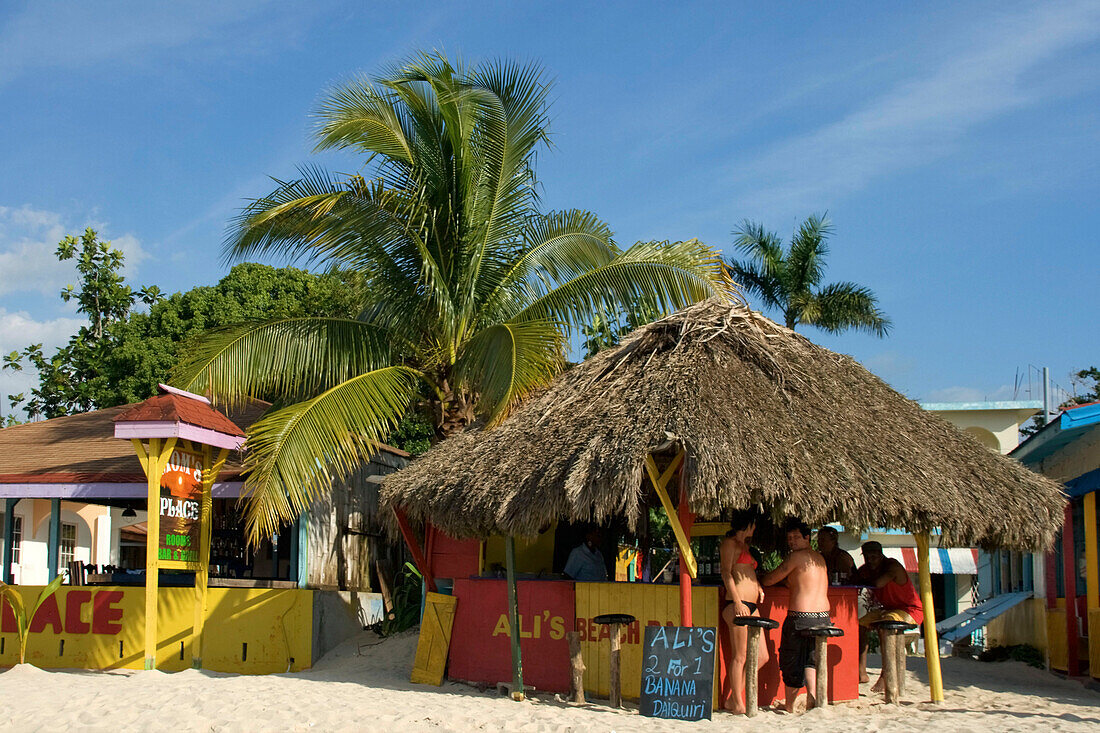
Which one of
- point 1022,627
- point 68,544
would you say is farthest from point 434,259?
point 68,544

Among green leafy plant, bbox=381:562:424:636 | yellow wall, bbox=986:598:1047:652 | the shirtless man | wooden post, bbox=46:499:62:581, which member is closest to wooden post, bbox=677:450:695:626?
the shirtless man

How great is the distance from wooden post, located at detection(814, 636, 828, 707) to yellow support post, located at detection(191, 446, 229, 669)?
7.07 m

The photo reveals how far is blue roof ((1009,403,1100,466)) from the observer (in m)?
10.7

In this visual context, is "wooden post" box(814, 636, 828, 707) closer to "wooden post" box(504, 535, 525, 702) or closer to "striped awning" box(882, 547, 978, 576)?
"wooden post" box(504, 535, 525, 702)

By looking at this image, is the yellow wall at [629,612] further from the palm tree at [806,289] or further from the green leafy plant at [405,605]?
the palm tree at [806,289]

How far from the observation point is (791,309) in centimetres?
2872

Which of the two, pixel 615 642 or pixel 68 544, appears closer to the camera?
pixel 615 642

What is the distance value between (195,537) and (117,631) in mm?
1815

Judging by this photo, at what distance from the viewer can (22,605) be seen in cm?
1255

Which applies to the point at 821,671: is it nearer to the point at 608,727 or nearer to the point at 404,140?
the point at 608,727

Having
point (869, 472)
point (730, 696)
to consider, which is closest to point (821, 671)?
point (730, 696)

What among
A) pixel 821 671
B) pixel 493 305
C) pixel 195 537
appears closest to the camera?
pixel 821 671

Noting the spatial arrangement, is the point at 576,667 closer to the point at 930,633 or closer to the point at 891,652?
the point at 891,652

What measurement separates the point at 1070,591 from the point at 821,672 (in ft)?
19.2
